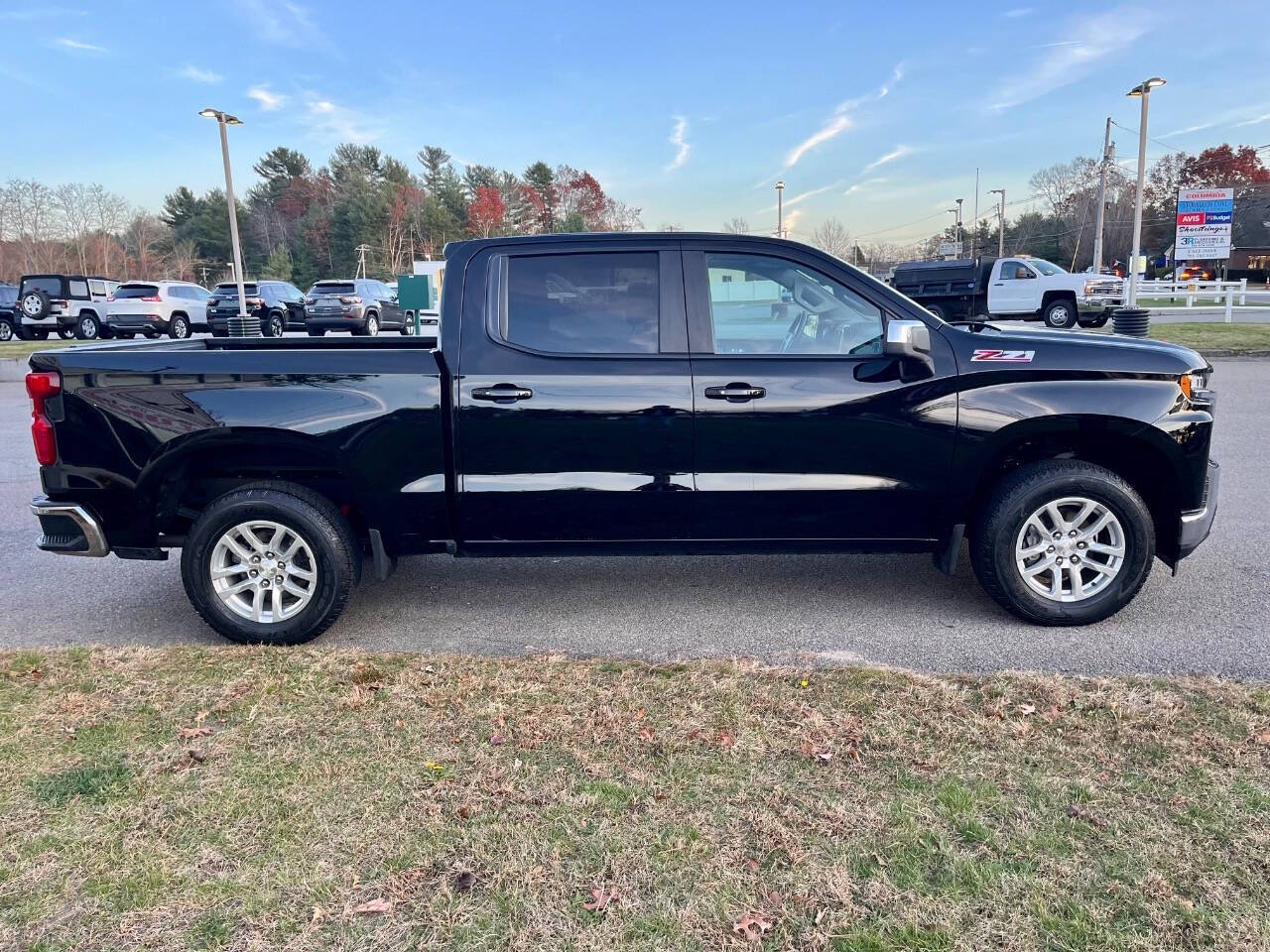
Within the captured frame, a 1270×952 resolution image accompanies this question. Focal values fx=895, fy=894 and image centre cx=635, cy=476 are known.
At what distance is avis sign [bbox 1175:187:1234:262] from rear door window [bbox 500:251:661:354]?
2845cm

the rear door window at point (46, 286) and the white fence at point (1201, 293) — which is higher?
the rear door window at point (46, 286)

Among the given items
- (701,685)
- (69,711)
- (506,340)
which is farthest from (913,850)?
(69,711)

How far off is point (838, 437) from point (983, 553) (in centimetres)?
96

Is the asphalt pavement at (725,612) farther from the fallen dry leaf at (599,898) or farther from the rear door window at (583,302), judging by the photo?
the fallen dry leaf at (599,898)

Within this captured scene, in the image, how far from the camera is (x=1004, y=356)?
14.2 ft

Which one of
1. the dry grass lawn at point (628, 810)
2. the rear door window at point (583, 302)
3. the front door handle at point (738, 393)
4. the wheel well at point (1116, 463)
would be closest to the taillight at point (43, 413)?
the dry grass lawn at point (628, 810)

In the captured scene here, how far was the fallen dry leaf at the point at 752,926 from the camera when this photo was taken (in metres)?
2.30

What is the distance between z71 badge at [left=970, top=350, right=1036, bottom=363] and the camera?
170 inches

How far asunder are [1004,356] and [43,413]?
4.63 meters

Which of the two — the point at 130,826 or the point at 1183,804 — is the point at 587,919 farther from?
the point at 1183,804

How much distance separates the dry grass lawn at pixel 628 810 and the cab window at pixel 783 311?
1585 mm

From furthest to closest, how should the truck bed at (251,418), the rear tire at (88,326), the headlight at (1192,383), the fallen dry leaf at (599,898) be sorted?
1. the rear tire at (88,326)
2. the headlight at (1192,383)
3. the truck bed at (251,418)
4. the fallen dry leaf at (599,898)

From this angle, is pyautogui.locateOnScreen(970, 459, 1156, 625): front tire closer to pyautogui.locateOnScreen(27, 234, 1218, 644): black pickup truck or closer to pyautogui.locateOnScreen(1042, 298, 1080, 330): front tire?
pyautogui.locateOnScreen(27, 234, 1218, 644): black pickup truck

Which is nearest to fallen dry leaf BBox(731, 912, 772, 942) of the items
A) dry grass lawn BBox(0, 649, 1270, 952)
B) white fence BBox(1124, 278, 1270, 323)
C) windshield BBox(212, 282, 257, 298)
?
dry grass lawn BBox(0, 649, 1270, 952)
